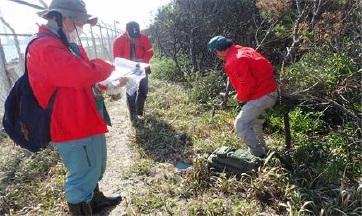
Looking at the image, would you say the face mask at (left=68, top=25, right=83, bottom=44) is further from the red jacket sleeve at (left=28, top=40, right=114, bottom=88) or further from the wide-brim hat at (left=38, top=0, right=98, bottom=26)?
the red jacket sleeve at (left=28, top=40, right=114, bottom=88)

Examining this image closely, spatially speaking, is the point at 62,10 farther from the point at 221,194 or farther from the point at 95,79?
the point at 221,194

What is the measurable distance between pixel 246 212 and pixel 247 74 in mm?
1508

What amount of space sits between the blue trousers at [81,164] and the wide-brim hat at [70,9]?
3.23 ft

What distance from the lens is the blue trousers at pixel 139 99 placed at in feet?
21.9

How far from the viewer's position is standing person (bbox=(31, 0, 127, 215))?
8.91ft

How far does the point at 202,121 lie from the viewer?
606cm

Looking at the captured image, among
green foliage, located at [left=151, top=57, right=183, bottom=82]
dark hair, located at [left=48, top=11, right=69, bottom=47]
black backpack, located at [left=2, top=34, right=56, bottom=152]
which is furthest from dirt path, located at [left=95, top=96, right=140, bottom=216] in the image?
green foliage, located at [left=151, top=57, right=183, bottom=82]

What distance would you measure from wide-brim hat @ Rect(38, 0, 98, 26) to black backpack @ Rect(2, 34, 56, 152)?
0.25 m

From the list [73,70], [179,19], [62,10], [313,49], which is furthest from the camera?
[179,19]

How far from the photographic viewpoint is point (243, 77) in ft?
13.3

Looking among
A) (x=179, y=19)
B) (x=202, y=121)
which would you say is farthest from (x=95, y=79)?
(x=179, y=19)

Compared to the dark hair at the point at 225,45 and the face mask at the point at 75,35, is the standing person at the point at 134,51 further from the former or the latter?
the face mask at the point at 75,35

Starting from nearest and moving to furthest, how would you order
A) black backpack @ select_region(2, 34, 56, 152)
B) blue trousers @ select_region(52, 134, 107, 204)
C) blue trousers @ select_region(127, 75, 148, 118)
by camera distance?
black backpack @ select_region(2, 34, 56, 152) → blue trousers @ select_region(52, 134, 107, 204) → blue trousers @ select_region(127, 75, 148, 118)

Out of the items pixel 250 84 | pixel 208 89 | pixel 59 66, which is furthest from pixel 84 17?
pixel 208 89
